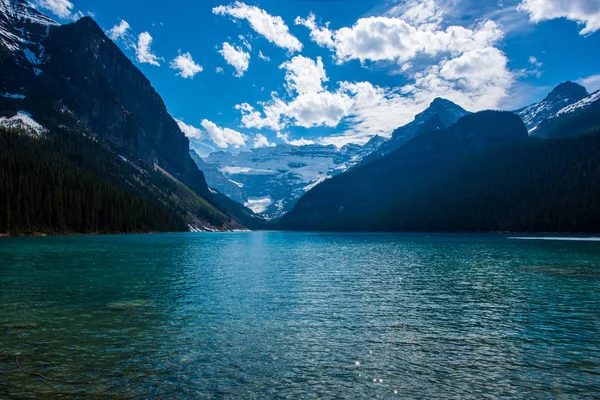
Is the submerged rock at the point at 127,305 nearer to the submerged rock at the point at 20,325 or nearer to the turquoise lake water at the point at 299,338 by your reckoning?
the turquoise lake water at the point at 299,338

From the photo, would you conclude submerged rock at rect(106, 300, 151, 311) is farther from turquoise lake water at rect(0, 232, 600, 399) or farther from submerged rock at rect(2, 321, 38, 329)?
submerged rock at rect(2, 321, 38, 329)

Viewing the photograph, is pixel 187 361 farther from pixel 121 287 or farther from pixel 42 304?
pixel 121 287

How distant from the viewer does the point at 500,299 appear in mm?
40312

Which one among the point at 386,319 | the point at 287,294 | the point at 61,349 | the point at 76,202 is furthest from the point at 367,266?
the point at 76,202

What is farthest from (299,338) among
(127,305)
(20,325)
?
(20,325)

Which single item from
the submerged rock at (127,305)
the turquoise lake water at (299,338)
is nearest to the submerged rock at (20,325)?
the turquoise lake water at (299,338)

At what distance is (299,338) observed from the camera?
26547mm

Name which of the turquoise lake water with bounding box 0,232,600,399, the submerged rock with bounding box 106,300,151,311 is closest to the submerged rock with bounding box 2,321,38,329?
the turquoise lake water with bounding box 0,232,600,399

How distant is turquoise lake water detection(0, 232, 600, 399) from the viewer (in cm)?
1830

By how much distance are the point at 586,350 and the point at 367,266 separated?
4978cm

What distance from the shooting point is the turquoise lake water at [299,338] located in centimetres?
1830

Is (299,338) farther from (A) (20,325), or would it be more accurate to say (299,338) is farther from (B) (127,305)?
(A) (20,325)

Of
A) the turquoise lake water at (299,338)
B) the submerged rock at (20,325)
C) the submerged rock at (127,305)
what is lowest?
the turquoise lake water at (299,338)

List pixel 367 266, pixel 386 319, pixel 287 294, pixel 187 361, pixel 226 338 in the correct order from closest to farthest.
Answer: pixel 187 361
pixel 226 338
pixel 386 319
pixel 287 294
pixel 367 266
